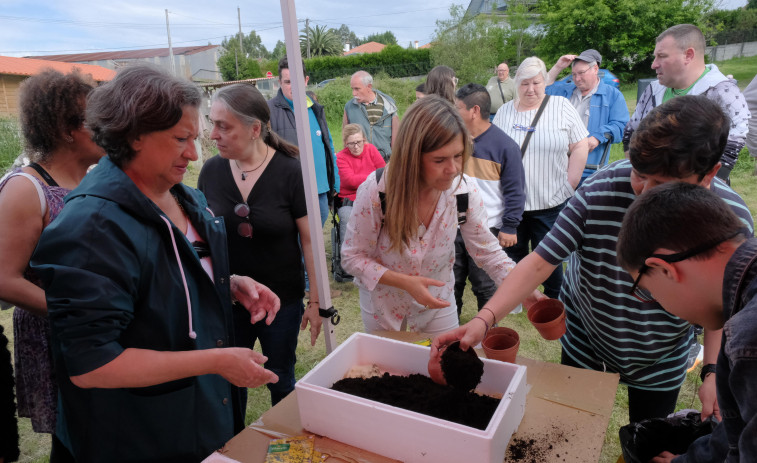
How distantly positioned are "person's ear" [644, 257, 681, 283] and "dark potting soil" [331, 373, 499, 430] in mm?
573

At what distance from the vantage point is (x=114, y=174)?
109 cm

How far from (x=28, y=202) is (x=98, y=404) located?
731mm

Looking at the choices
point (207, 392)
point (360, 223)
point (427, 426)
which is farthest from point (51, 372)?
point (427, 426)

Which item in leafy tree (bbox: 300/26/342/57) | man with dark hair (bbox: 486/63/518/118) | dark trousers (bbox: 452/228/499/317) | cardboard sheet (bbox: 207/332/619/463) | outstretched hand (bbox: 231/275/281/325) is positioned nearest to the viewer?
cardboard sheet (bbox: 207/332/619/463)

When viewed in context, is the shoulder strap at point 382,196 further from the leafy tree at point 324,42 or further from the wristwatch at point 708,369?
the leafy tree at point 324,42

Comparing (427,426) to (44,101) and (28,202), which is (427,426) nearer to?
(28,202)

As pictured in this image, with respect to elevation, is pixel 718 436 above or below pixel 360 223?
below

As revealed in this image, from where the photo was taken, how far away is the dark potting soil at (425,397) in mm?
1212

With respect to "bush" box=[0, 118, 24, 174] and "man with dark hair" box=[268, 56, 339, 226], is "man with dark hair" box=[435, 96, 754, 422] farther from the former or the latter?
"bush" box=[0, 118, 24, 174]

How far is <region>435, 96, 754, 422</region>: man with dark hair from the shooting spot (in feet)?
4.16

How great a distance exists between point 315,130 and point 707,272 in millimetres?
3569

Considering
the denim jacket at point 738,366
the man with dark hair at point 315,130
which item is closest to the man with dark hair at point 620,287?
the denim jacket at point 738,366

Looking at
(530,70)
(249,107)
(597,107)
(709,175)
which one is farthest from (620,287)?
(597,107)

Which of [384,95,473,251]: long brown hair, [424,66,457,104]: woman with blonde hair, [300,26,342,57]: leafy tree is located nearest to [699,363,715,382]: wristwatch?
[384,95,473,251]: long brown hair
